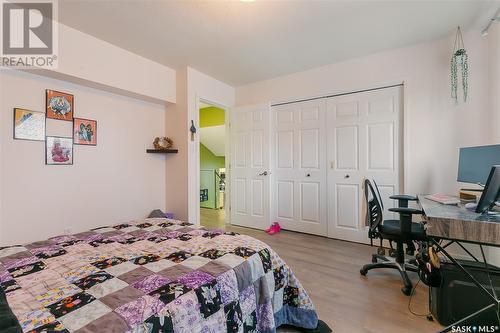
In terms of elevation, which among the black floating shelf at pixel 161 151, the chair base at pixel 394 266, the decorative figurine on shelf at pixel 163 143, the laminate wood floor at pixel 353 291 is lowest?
the laminate wood floor at pixel 353 291

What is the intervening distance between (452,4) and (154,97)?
3.47m

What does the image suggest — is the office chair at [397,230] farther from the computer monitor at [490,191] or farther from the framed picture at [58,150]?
the framed picture at [58,150]

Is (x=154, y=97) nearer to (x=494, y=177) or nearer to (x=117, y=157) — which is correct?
(x=117, y=157)

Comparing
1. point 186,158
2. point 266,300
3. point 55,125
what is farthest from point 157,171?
point 266,300

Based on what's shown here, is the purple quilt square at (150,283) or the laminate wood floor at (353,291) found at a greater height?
the purple quilt square at (150,283)

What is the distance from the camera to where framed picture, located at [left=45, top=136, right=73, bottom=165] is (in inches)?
94.7

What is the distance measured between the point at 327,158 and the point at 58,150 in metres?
3.39

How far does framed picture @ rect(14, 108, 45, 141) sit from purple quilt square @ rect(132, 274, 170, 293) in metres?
2.27

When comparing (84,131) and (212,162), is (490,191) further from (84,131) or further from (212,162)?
(212,162)

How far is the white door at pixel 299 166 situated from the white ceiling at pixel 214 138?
6.53ft

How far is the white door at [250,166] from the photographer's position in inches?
154

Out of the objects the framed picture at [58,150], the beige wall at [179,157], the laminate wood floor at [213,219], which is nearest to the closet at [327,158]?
the laminate wood floor at [213,219]

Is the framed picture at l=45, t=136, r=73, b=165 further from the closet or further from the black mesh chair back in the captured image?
the black mesh chair back

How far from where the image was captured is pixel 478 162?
196 cm
